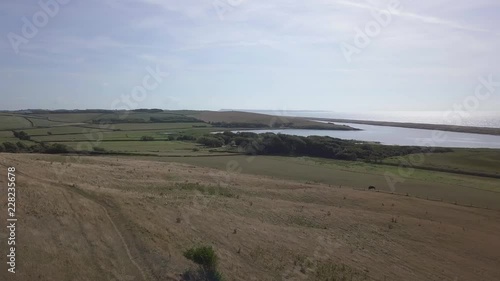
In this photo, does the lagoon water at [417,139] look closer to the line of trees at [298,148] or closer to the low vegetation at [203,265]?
the line of trees at [298,148]

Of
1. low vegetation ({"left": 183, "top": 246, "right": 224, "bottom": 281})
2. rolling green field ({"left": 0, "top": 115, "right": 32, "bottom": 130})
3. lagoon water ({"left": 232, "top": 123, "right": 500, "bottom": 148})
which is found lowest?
low vegetation ({"left": 183, "top": 246, "right": 224, "bottom": 281})

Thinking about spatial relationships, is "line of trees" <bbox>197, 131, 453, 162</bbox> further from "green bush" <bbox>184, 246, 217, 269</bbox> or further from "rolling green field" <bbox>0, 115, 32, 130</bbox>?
"green bush" <bbox>184, 246, 217, 269</bbox>

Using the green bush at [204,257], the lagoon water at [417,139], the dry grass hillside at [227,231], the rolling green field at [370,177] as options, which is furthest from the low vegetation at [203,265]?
the lagoon water at [417,139]

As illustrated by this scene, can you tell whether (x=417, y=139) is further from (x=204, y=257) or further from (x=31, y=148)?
(x=204, y=257)

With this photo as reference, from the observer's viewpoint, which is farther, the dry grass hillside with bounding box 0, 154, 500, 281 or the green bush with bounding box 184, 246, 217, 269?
the green bush with bounding box 184, 246, 217, 269

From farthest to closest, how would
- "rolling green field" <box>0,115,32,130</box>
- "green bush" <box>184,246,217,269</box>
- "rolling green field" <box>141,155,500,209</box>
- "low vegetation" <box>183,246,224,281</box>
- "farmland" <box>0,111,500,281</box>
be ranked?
"rolling green field" <box>0,115,32,130</box> < "rolling green field" <box>141,155,500,209</box> < "green bush" <box>184,246,217,269</box> < "farmland" <box>0,111,500,281</box> < "low vegetation" <box>183,246,224,281</box>

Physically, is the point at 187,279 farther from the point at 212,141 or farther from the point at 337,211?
the point at 212,141

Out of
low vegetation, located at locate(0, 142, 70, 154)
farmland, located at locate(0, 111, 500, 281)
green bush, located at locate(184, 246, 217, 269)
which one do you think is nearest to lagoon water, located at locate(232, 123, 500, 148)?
farmland, located at locate(0, 111, 500, 281)

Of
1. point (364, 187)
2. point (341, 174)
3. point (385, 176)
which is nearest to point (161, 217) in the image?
point (364, 187)

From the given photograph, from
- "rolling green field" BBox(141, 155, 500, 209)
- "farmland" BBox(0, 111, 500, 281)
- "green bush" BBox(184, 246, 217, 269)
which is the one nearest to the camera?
"farmland" BBox(0, 111, 500, 281)
